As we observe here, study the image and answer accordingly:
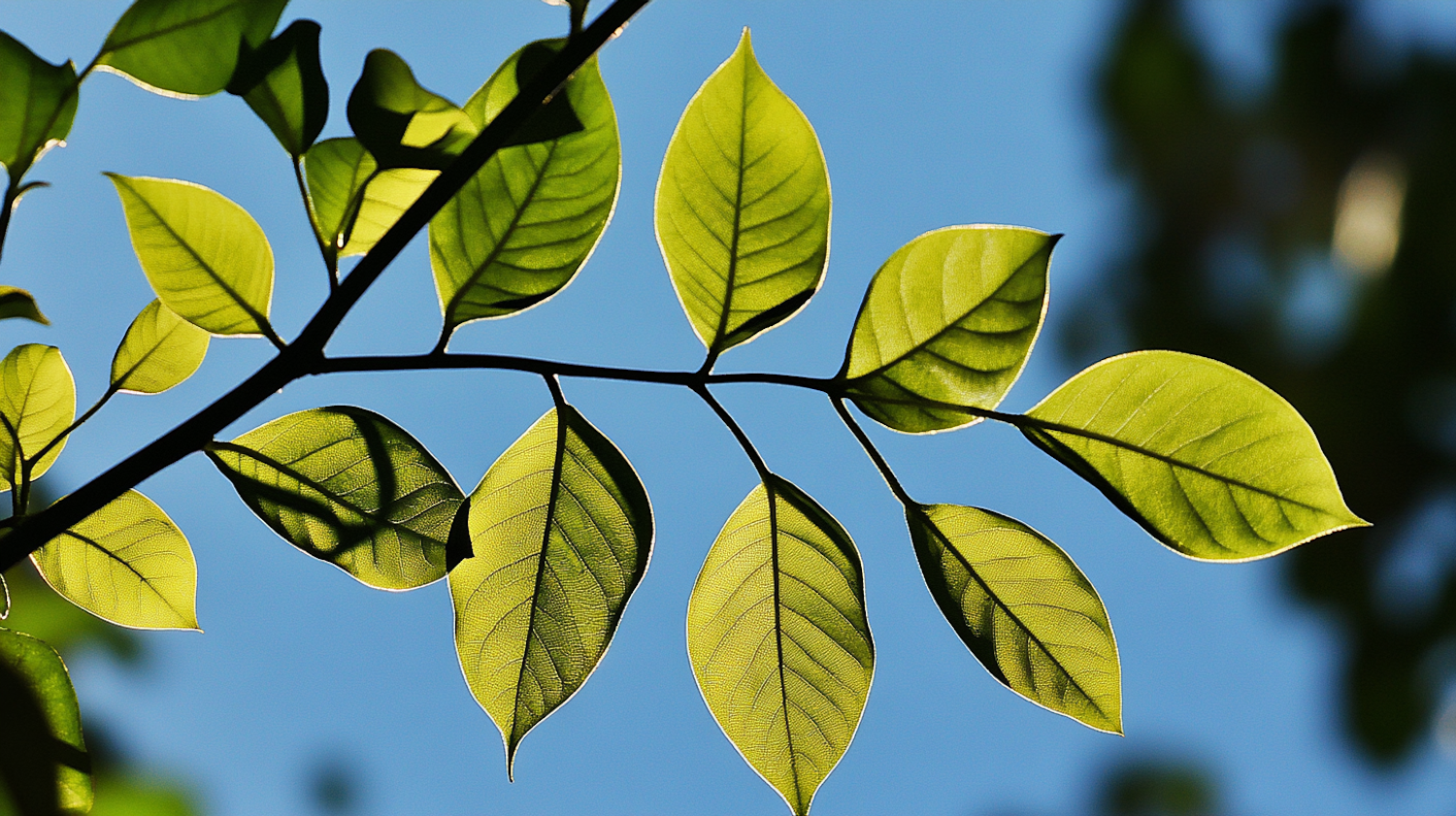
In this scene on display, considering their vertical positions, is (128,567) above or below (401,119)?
below

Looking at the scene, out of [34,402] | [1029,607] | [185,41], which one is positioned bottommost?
[1029,607]

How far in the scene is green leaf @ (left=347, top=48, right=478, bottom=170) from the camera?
11.5 inches

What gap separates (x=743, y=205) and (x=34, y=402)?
277mm

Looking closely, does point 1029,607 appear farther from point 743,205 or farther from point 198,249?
point 198,249

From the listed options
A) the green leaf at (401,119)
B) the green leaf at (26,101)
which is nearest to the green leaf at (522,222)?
the green leaf at (401,119)

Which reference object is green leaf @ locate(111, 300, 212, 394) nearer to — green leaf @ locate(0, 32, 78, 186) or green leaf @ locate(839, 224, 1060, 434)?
green leaf @ locate(0, 32, 78, 186)

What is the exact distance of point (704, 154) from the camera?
12.5 inches

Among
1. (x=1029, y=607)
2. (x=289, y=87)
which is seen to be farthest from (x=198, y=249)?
(x=1029, y=607)

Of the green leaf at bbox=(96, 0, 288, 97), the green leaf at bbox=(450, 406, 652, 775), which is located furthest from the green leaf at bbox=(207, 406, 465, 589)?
the green leaf at bbox=(96, 0, 288, 97)

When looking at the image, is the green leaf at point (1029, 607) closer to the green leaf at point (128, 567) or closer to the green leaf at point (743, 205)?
the green leaf at point (743, 205)

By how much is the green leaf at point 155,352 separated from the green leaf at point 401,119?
14 centimetres

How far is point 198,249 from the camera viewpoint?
321 millimetres

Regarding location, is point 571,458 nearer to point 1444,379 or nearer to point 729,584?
point 729,584

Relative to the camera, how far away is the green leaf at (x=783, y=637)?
1.08ft
